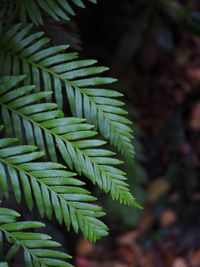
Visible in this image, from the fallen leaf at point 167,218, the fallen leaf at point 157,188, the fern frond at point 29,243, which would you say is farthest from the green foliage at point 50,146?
the fallen leaf at point 167,218

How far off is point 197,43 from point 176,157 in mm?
925

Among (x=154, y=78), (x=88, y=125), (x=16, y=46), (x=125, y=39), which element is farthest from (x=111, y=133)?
(x=154, y=78)

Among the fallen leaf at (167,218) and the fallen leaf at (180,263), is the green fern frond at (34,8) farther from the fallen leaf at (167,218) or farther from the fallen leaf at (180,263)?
the fallen leaf at (180,263)

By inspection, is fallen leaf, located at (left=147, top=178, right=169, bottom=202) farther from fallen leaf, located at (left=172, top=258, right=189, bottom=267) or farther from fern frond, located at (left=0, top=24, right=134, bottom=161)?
fern frond, located at (left=0, top=24, right=134, bottom=161)

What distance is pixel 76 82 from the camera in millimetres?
954

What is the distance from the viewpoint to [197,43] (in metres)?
2.43

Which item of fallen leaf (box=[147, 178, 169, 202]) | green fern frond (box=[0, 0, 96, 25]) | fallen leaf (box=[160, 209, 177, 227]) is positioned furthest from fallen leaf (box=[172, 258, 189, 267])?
green fern frond (box=[0, 0, 96, 25])

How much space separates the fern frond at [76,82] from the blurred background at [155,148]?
1138 mm

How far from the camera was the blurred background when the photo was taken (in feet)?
7.18

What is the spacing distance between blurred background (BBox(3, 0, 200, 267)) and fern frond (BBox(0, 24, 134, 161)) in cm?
114

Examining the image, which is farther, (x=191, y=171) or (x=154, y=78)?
(x=154, y=78)

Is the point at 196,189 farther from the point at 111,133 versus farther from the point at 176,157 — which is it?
the point at 111,133

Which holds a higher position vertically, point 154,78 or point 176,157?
point 154,78

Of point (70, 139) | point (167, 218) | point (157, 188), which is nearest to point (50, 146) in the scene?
point (70, 139)
